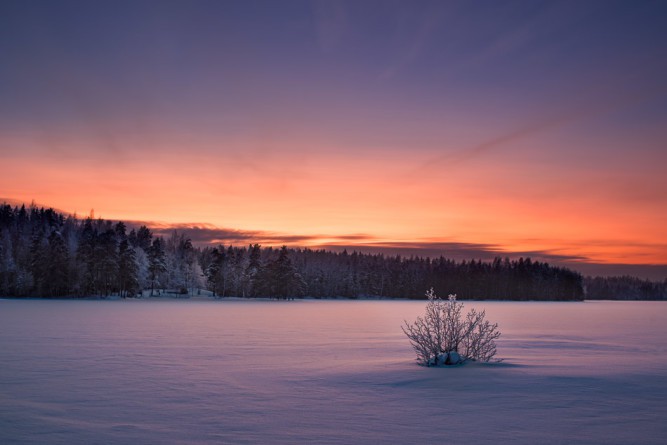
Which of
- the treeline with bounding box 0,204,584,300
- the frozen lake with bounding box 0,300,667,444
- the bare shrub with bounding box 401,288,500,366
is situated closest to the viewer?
the frozen lake with bounding box 0,300,667,444

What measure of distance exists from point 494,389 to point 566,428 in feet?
13.6

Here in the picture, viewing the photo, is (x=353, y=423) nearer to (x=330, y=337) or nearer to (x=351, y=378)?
(x=351, y=378)

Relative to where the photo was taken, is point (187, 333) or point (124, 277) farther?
point (124, 277)

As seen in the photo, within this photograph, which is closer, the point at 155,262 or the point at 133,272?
the point at 133,272

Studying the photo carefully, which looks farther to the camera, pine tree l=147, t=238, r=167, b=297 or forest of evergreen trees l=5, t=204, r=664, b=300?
pine tree l=147, t=238, r=167, b=297

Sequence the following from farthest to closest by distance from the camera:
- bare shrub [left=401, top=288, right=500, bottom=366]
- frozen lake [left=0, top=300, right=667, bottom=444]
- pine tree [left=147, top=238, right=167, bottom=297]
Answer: pine tree [left=147, top=238, right=167, bottom=297], bare shrub [left=401, top=288, right=500, bottom=366], frozen lake [left=0, top=300, right=667, bottom=444]

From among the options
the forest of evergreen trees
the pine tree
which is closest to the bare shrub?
the forest of evergreen trees

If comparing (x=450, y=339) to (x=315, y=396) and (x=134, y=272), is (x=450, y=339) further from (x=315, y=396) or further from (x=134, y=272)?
(x=134, y=272)

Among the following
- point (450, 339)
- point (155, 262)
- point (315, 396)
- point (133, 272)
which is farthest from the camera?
point (155, 262)

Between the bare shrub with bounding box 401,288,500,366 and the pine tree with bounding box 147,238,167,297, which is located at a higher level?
the pine tree with bounding box 147,238,167,297

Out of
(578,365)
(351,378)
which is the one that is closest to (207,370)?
(351,378)

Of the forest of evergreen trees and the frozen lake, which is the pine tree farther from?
the frozen lake

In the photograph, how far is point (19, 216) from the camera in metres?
176

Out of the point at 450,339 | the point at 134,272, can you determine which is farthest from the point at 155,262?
the point at 450,339
